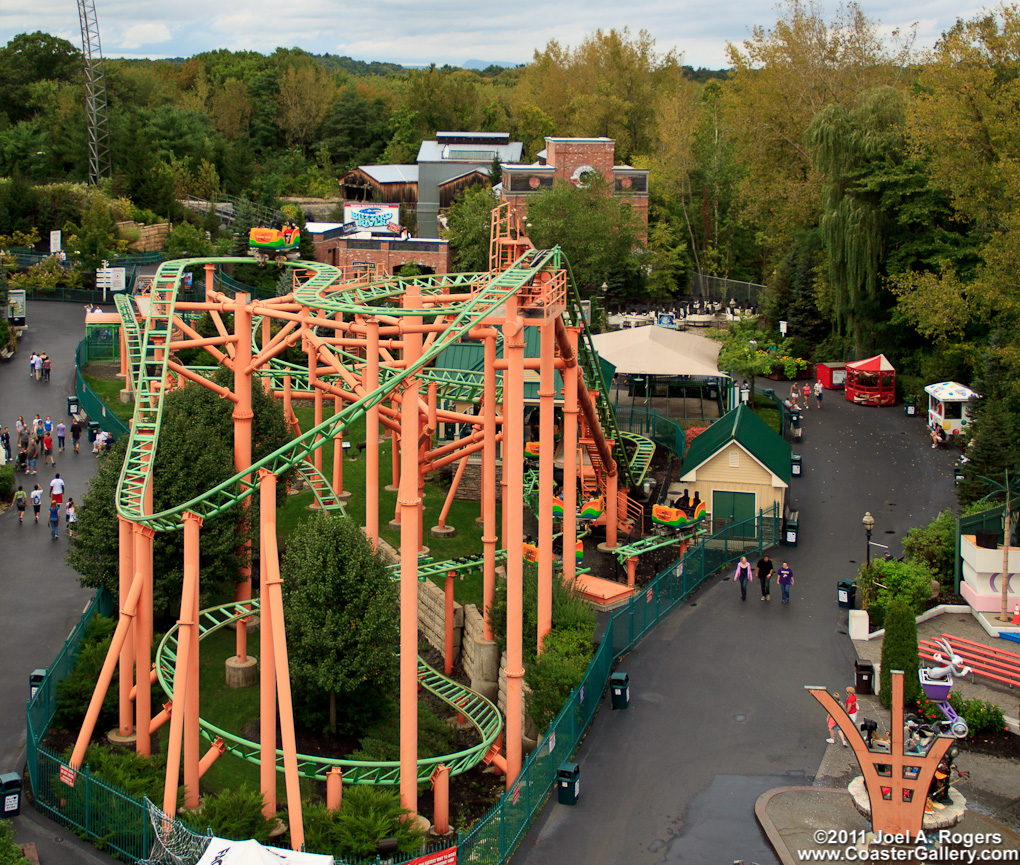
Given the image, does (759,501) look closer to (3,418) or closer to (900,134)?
(900,134)

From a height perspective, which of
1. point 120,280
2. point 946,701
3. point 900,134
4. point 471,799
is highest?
point 900,134

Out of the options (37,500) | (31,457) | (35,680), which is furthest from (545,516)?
(31,457)

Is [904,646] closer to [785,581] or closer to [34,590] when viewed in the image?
[785,581]

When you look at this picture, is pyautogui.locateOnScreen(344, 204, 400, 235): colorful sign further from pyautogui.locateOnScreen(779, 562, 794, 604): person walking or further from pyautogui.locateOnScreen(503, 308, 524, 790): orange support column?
Result: pyautogui.locateOnScreen(503, 308, 524, 790): orange support column

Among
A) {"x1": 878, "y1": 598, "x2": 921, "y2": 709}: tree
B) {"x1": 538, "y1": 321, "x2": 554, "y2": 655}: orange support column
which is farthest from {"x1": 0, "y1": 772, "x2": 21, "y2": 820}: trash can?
{"x1": 878, "y1": 598, "x2": 921, "y2": 709}: tree

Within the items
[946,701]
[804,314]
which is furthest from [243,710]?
[804,314]

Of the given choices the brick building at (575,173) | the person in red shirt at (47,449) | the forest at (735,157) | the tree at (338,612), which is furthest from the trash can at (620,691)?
the brick building at (575,173)
